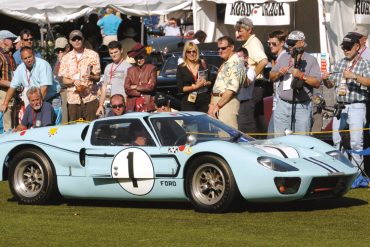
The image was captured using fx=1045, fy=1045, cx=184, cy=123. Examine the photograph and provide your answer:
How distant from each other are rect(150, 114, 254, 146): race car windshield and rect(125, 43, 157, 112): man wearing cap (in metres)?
3.15

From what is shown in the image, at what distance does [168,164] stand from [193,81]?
3.53 meters

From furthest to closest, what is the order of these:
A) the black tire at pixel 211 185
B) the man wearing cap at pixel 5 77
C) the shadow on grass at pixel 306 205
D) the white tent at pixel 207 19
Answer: the white tent at pixel 207 19 → the man wearing cap at pixel 5 77 → the shadow on grass at pixel 306 205 → the black tire at pixel 211 185

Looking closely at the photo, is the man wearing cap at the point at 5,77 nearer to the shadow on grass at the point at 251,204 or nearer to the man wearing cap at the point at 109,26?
the shadow on grass at the point at 251,204

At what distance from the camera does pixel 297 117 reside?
13.8 m

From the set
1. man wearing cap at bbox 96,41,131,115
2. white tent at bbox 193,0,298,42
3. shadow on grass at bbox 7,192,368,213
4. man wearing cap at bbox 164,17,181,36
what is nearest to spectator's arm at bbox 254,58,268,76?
man wearing cap at bbox 96,41,131,115

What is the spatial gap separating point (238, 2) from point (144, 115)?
500 inches

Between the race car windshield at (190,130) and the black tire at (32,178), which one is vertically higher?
the race car windshield at (190,130)

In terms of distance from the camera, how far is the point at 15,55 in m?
18.6

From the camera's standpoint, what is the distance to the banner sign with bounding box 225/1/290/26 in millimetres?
24109

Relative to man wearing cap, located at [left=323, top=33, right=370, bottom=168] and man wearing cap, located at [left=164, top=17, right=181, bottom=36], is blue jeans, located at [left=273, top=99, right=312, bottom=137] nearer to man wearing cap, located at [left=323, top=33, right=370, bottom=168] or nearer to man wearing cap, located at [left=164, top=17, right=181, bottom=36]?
man wearing cap, located at [left=323, top=33, right=370, bottom=168]

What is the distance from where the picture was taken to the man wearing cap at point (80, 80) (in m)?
16.0

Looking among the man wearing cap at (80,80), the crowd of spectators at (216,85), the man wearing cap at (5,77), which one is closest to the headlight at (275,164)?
the crowd of spectators at (216,85)

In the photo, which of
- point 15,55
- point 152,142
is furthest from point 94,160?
point 15,55

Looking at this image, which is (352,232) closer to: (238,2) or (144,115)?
(144,115)
